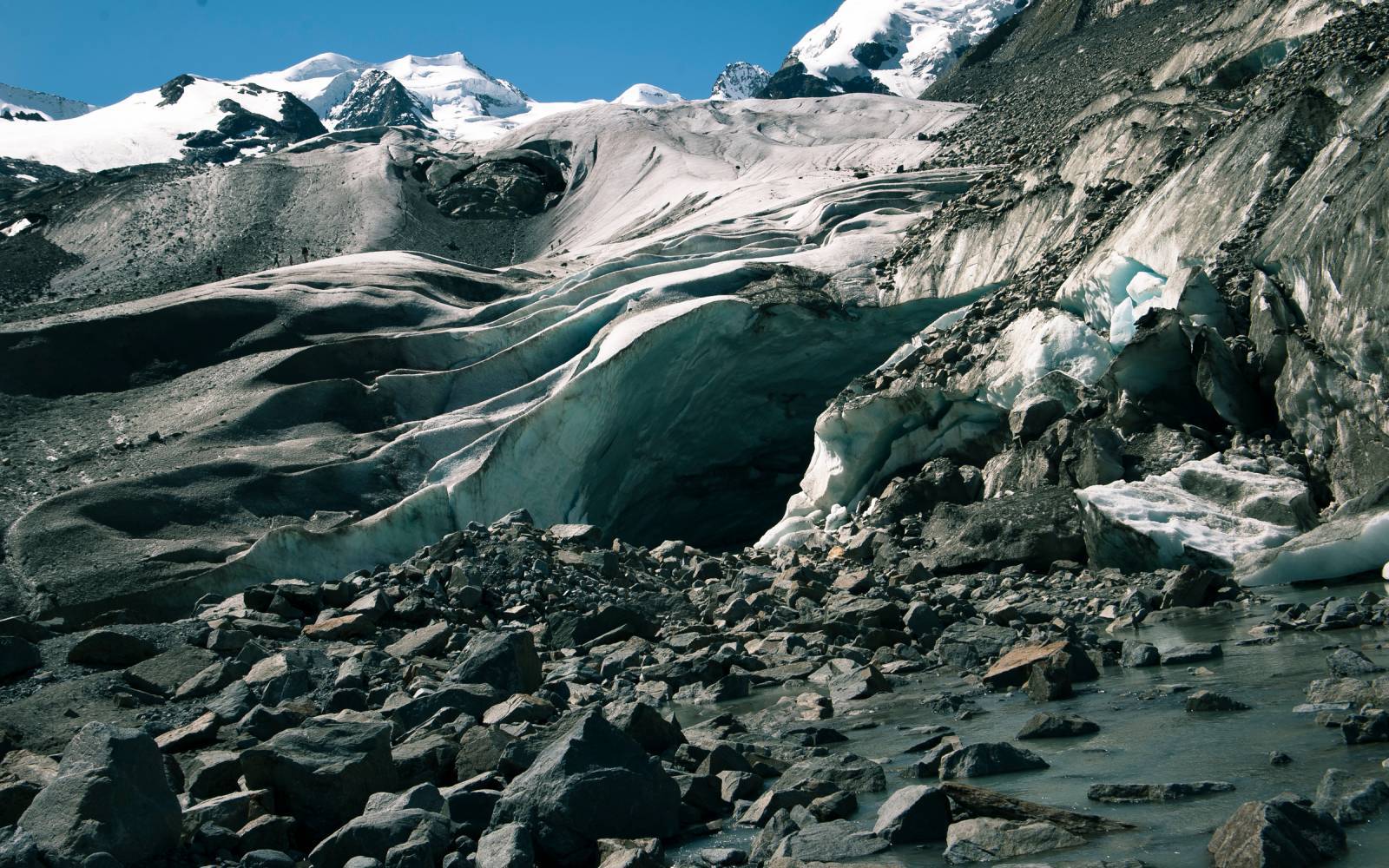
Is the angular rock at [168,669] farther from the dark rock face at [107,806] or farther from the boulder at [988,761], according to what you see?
the boulder at [988,761]

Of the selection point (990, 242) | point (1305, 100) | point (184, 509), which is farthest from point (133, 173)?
point (1305, 100)

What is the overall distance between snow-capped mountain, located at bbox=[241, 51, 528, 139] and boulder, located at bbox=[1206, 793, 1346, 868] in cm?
14347

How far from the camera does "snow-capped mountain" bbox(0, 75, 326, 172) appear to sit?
274ft

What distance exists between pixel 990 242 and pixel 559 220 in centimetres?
2739

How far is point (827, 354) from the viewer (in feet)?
63.9

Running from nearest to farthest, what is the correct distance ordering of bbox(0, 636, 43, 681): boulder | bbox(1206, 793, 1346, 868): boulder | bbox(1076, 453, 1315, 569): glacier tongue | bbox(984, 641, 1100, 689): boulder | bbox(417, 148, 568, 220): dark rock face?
bbox(1206, 793, 1346, 868): boulder, bbox(984, 641, 1100, 689): boulder, bbox(0, 636, 43, 681): boulder, bbox(1076, 453, 1315, 569): glacier tongue, bbox(417, 148, 568, 220): dark rock face

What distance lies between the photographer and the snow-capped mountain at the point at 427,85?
150 meters

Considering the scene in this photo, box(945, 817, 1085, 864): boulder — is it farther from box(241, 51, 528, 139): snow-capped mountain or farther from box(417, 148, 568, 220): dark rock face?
box(241, 51, 528, 139): snow-capped mountain

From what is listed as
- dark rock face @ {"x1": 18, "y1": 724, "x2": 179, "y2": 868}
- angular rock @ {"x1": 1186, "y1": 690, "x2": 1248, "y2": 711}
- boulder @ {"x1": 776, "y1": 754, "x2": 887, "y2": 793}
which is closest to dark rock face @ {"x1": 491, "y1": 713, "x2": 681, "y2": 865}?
boulder @ {"x1": 776, "y1": 754, "x2": 887, "y2": 793}

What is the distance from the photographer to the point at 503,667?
271 inches

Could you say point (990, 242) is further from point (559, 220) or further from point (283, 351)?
point (559, 220)

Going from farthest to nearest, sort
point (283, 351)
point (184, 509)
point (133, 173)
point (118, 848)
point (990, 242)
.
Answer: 1. point (133, 173)
2. point (283, 351)
3. point (990, 242)
4. point (184, 509)
5. point (118, 848)

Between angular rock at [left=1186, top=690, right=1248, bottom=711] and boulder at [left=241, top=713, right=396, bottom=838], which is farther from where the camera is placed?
angular rock at [left=1186, top=690, right=1248, bottom=711]

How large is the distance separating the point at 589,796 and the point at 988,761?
160cm
